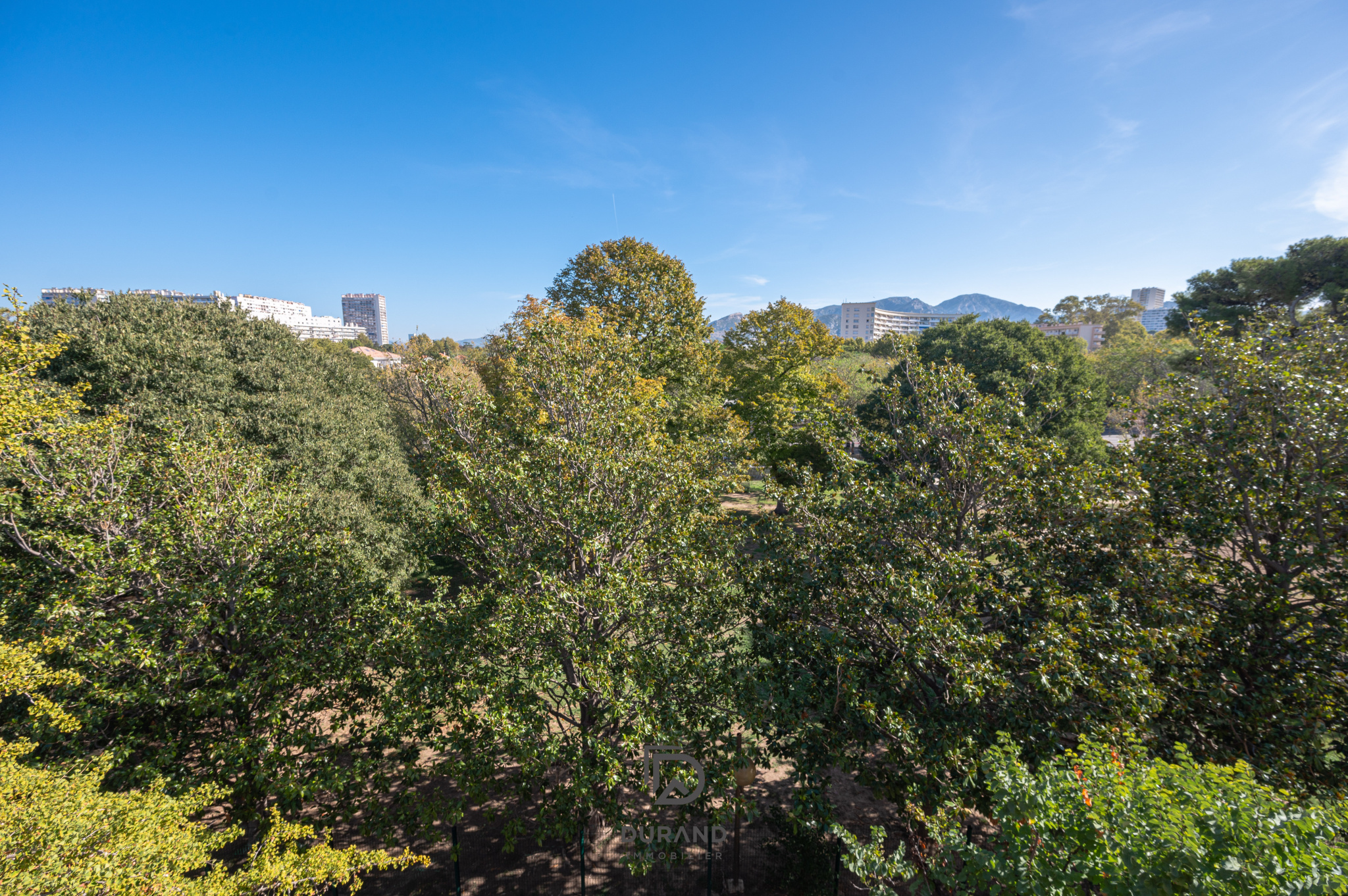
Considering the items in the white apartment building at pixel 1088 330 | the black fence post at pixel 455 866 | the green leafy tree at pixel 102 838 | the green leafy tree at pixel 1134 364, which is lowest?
the black fence post at pixel 455 866

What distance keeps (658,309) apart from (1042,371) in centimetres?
1673

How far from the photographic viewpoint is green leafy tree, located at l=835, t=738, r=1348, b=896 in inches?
144

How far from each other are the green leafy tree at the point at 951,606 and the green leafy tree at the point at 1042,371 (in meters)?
14.8

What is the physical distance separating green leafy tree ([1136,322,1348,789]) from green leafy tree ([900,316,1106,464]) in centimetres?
1274

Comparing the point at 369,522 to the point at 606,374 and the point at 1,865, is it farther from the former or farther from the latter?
the point at 1,865

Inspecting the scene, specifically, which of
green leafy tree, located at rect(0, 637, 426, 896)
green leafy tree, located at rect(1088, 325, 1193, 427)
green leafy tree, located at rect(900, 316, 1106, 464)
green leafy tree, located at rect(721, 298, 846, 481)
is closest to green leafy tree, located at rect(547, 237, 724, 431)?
green leafy tree, located at rect(721, 298, 846, 481)

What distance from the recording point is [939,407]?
821 centimetres

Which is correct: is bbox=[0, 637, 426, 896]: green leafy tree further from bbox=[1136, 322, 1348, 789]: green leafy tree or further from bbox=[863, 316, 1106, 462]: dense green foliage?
bbox=[863, 316, 1106, 462]: dense green foliage

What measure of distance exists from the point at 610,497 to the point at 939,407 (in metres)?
5.61

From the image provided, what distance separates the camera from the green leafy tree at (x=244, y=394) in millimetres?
12430

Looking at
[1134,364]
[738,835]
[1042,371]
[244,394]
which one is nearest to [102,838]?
[738,835]

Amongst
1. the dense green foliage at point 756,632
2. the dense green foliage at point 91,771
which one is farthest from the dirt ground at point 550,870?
the dense green foliage at point 91,771

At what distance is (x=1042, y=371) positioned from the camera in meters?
21.2

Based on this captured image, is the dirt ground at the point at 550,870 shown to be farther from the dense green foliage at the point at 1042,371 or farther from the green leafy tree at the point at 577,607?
the dense green foliage at the point at 1042,371
